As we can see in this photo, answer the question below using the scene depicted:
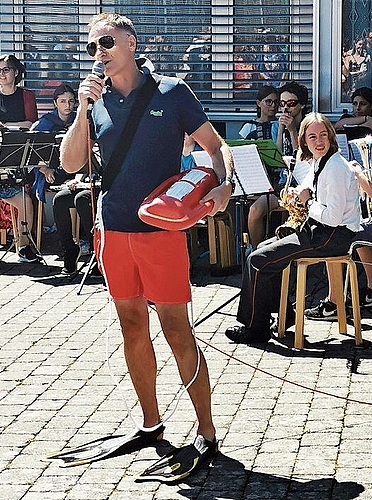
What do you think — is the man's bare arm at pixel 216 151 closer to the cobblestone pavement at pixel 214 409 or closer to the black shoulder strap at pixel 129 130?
the black shoulder strap at pixel 129 130

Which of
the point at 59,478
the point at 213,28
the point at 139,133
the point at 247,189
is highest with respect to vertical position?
the point at 213,28

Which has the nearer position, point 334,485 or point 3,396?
point 334,485

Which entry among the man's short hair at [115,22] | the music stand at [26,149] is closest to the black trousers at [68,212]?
the music stand at [26,149]

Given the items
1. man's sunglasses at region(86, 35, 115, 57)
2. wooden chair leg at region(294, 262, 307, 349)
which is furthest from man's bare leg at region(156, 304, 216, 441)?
wooden chair leg at region(294, 262, 307, 349)

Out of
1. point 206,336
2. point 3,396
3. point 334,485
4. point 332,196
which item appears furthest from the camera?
point 206,336

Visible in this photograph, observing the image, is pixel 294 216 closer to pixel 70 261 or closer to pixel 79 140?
→ pixel 79 140

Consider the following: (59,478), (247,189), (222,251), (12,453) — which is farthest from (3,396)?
(222,251)

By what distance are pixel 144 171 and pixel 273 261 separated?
246 centimetres

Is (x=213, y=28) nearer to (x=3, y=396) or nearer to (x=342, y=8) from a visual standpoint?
(x=342, y=8)

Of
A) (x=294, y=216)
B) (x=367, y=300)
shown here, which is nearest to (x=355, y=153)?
(x=367, y=300)

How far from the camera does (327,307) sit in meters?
7.93

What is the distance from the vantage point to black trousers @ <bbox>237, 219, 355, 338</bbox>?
7.25 m

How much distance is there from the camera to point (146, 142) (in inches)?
198

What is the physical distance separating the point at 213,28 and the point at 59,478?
23.7 ft
